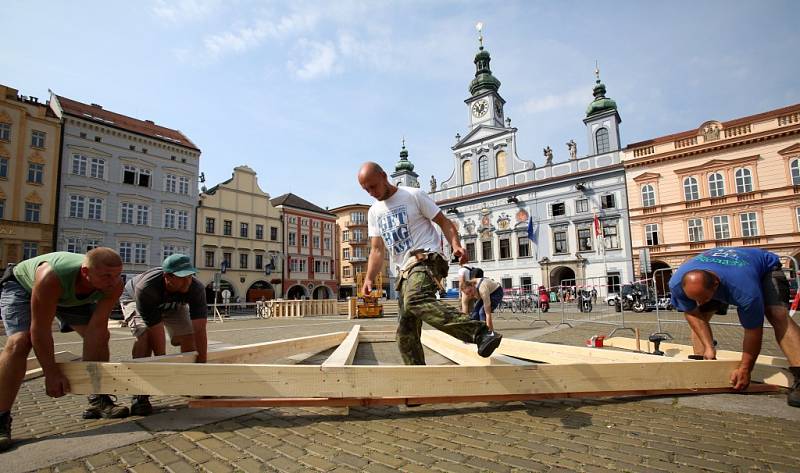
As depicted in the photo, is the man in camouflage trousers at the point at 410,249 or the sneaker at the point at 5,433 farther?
the man in camouflage trousers at the point at 410,249

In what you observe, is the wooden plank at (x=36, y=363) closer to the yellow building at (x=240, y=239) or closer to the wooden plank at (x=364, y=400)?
the wooden plank at (x=364, y=400)

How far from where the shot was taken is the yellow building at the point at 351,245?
56625 mm

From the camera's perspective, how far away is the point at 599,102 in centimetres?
3519

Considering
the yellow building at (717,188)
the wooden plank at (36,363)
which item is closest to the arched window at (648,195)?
the yellow building at (717,188)

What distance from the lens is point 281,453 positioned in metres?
2.20

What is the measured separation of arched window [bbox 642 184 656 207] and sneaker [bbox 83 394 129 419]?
34972mm

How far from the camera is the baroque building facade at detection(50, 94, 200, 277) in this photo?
2806 cm

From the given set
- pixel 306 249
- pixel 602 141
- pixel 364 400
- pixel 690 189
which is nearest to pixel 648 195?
pixel 690 189

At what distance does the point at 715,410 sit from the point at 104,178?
36824 millimetres

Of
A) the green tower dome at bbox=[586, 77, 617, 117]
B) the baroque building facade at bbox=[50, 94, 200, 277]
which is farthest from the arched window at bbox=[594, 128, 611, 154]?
the baroque building facade at bbox=[50, 94, 200, 277]

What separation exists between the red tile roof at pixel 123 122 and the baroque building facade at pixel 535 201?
2545 centimetres

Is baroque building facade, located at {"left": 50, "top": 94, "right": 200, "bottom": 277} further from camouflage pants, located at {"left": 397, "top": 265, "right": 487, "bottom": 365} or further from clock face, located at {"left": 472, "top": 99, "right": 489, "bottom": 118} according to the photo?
camouflage pants, located at {"left": 397, "top": 265, "right": 487, "bottom": 365}

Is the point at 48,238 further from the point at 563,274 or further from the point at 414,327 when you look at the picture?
the point at 563,274

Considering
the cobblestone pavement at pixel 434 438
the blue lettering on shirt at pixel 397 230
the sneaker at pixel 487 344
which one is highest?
the blue lettering on shirt at pixel 397 230
